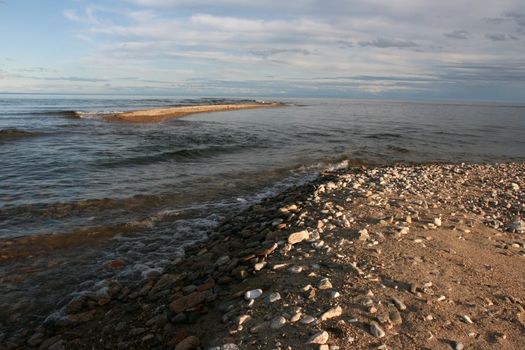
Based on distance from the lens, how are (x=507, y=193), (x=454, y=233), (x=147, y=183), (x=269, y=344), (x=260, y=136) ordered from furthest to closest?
(x=260, y=136)
(x=147, y=183)
(x=507, y=193)
(x=454, y=233)
(x=269, y=344)

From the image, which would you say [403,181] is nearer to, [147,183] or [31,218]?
[147,183]

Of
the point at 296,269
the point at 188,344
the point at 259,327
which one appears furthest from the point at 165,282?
the point at 259,327

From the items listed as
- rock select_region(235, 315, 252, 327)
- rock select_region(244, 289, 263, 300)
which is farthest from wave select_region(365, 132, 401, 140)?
rock select_region(235, 315, 252, 327)

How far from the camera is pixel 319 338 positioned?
407 centimetres

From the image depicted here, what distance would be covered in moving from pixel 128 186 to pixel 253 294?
10.6 meters

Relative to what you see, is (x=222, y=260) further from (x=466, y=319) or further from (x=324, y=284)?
(x=466, y=319)

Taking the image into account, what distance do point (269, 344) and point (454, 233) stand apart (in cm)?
533

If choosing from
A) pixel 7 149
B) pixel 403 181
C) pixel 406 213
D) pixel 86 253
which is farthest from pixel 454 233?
pixel 7 149

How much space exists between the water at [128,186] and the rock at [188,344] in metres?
3.09

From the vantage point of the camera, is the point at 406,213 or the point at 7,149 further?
the point at 7,149

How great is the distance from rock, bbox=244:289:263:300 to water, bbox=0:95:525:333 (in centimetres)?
319

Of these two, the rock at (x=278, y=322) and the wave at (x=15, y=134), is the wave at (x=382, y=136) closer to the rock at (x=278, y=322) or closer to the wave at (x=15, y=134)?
the wave at (x=15, y=134)

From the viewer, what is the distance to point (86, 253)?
8461mm

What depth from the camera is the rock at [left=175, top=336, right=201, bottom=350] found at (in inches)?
175
